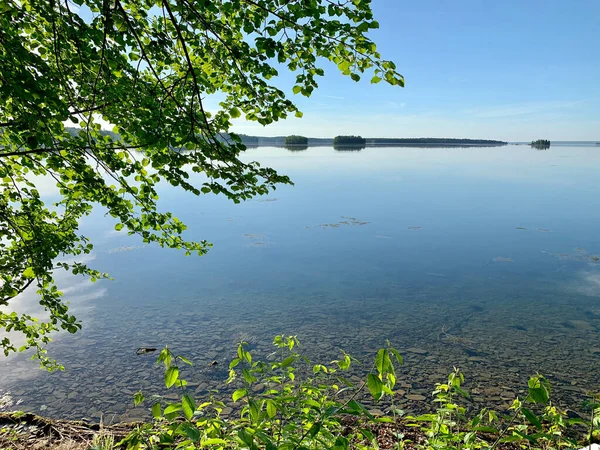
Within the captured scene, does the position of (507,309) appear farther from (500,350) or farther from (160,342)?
(160,342)

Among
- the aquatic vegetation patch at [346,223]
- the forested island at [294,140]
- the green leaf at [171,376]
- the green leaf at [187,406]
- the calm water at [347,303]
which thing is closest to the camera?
the green leaf at [187,406]

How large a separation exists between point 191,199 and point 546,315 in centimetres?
2574

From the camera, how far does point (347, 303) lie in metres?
10.3

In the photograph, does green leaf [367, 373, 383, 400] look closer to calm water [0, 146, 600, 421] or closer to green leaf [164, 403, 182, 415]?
green leaf [164, 403, 182, 415]

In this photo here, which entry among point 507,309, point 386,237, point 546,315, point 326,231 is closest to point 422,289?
point 507,309

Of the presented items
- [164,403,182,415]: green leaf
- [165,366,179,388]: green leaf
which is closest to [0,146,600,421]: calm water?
[164,403,182,415]: green leaf

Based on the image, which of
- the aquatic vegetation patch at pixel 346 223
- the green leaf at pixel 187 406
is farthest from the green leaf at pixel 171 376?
the aquatic vegetation patch at pixel 346 223

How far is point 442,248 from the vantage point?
1573cm

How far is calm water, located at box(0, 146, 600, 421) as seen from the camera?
23.2ft

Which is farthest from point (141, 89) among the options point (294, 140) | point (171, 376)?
point (294, 140)

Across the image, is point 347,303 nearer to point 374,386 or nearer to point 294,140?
point 374,386

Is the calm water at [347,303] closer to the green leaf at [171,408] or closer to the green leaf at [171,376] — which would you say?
the green leaf at [171,408]

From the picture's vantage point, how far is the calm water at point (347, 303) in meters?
7.07

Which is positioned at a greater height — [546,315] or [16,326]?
[16,326]
